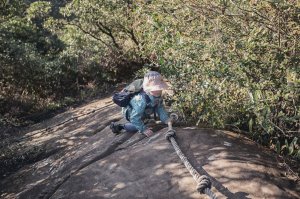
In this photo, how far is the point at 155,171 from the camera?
→ 3.80 meters

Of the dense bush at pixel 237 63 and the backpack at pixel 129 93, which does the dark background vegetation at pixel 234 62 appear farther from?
the backpack at pixel 129 93

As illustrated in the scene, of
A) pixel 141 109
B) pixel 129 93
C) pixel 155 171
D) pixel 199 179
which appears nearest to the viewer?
pixel 199 179

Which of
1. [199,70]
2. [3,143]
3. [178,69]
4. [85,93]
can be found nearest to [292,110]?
[199,70]

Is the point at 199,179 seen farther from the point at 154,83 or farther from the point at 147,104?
the point at 147,104

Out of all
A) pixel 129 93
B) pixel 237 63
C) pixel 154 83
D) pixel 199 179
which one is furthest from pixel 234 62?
pixel 129 93

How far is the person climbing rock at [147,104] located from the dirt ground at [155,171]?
5.4 inches

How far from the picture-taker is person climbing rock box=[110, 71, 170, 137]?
15.6 feet

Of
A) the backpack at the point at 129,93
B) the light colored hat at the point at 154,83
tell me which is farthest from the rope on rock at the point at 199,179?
the backpack at the point at 129,93

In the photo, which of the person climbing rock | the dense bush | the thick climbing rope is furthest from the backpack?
the thick climbing rope

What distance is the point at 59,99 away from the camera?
1056 cm

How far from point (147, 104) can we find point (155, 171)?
1341 mm

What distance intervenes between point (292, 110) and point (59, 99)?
775 cm

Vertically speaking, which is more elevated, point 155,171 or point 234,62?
point 234,62

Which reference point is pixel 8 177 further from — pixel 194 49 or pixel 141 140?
pixel 194 49
